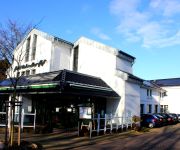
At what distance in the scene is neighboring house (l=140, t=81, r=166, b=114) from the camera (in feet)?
137

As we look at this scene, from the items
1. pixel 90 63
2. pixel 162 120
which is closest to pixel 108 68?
pixel 90 63

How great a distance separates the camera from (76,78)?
24.8 metres

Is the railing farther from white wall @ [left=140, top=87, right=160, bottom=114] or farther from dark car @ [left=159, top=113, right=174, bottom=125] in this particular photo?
white wall @ [left=140, top=87, right=160, bottom=114]

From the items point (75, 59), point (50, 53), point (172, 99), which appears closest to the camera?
point (50, 53)

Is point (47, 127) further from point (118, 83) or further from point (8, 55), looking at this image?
point (118, 83)

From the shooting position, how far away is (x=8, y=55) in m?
17.4

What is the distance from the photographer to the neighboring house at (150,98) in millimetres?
41822

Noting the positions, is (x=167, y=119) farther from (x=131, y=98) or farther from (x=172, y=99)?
(x=172, y=99)

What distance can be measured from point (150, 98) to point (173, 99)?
1049 centimetres

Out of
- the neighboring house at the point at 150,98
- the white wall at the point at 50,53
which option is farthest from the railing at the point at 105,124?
the neighboring house at the point at 150,98

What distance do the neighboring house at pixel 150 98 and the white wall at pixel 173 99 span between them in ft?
6.38

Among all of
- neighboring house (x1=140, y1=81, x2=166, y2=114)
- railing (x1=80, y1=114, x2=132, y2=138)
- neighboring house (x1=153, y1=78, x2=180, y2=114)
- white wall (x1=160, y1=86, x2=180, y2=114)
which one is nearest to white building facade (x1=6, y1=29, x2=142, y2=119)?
railing (x1=80, y1=114, x2=132, y2=138)

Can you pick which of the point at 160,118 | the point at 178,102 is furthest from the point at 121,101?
the point at 178,102

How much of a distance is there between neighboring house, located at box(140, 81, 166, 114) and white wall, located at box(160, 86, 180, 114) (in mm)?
1945
